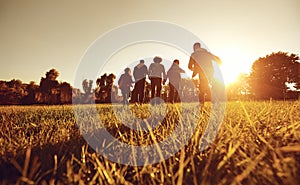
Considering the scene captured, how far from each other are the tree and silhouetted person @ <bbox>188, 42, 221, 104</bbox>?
33.8 metres

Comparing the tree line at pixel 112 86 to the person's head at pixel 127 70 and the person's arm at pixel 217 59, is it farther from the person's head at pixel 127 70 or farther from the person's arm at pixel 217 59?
the person's arm at pixel 217 59

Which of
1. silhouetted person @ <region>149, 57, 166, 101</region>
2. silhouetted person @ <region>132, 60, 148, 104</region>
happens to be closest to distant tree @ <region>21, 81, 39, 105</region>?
silhouetted person @ <region>132, 60, 148, 104</region>

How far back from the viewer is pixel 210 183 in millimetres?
1589

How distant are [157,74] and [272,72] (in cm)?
4039

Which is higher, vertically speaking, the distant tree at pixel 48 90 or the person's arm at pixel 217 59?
the distant tree at pixel 48 90

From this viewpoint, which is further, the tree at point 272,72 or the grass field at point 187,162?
the tree at point 272,72

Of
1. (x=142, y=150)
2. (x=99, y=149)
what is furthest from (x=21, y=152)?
(x=142, y=150)

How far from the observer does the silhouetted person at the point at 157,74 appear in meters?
12.4

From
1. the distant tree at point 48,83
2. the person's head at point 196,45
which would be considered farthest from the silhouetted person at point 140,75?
the distant tree at point 48,83

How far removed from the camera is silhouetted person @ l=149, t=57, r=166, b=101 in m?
12.4

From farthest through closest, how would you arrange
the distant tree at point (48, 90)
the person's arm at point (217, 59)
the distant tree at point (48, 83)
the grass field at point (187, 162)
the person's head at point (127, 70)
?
the distant tree at point (48, 83) → the distant tree at point (48, 90) → the person's head at point (127, 70) → the person's arm at point (217, 59) → the grass field at point (187, 162)

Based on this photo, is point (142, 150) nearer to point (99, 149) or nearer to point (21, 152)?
point (99, 149)

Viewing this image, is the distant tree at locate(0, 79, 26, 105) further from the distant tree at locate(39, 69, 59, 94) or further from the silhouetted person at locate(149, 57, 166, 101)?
the silhouetted person at locate(149, 57, 166, 101)

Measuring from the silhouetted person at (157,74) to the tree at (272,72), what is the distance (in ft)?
106
